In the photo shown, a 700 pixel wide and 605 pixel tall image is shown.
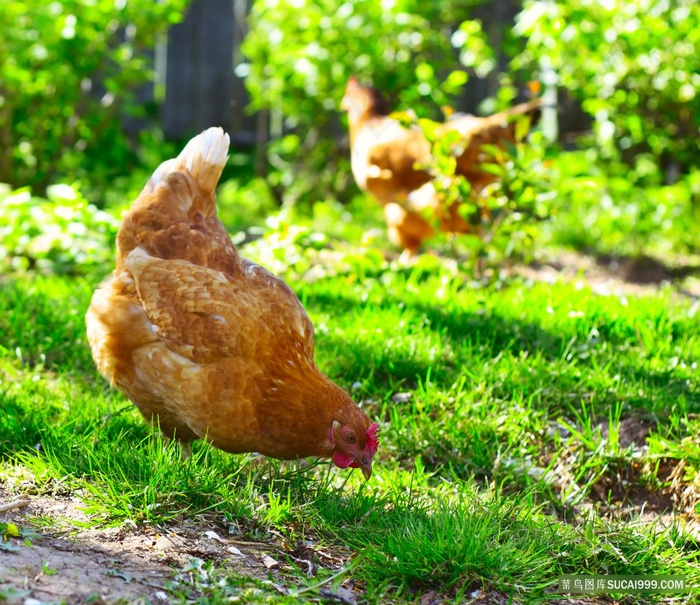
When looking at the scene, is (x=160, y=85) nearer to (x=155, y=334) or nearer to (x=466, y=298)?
(x=466, y=298)

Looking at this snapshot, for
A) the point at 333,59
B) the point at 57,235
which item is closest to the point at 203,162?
the point at 57,235

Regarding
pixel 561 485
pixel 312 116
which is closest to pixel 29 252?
pixel 312 116

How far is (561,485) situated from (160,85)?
8.57 meters

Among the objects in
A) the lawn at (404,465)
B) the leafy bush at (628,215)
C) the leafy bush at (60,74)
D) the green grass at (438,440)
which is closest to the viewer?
the lawn at (404,465)

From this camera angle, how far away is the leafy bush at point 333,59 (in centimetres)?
685

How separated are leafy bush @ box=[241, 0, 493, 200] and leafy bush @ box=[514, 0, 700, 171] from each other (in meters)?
0.64

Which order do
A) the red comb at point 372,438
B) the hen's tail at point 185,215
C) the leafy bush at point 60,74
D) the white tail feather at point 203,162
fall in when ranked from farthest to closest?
the leafy bush at point 60,74, the white tail feather at point 203,162, the hen's tail at point 185,215, the red comb at point 372,438

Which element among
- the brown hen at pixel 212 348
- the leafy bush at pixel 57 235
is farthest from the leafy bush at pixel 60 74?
the brown hen at pixel 212 348

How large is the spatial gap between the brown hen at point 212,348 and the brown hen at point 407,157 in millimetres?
2365

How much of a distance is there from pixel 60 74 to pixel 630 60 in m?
4.84

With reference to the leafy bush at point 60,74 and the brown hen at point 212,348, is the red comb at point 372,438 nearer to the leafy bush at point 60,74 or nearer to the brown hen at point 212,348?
the brown hen at point 212,348

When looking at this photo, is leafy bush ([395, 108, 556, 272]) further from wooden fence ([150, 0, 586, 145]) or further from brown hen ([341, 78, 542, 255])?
wooden fence ([150, 0, 586, 145])

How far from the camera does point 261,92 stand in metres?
8.25

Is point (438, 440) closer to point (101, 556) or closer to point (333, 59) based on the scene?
point (101, 556)
